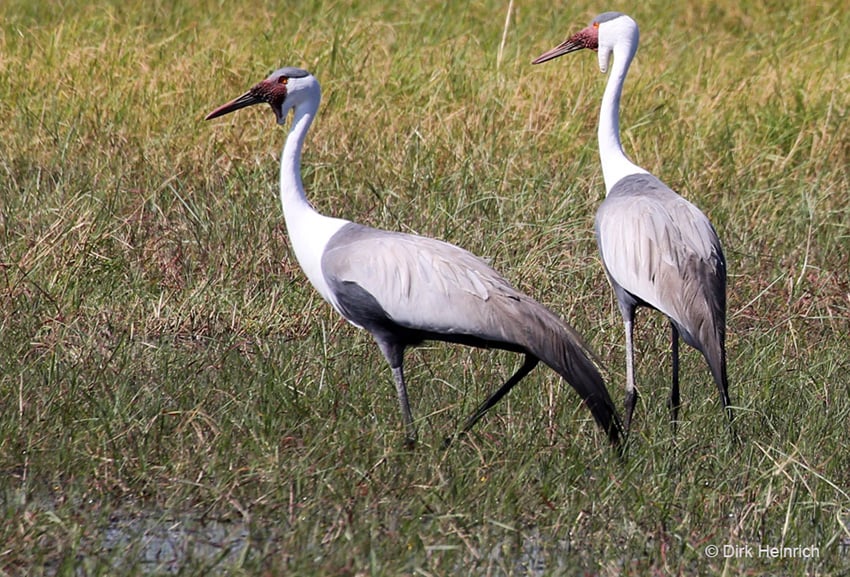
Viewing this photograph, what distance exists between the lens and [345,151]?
6.26 meters

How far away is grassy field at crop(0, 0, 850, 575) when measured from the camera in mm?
3383

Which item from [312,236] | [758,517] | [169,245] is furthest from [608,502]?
[169,245]

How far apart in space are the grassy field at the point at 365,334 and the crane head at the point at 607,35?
0.70 metres

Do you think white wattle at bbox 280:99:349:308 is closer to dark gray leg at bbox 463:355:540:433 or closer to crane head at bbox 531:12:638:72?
dark gray leg at bbox 463:355:540:433

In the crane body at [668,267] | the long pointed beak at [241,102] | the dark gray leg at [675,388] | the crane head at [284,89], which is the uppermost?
the crane head at [284,89]

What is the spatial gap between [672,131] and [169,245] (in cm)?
245

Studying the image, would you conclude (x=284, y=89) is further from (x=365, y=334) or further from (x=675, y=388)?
(x=675, y=388)

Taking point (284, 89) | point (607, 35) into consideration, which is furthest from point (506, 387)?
point (607, 35)

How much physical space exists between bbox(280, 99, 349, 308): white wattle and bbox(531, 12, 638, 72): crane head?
47.1 inches

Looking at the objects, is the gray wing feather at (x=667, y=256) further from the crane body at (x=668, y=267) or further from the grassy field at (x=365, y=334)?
the grassy field at (x=365, y=334)

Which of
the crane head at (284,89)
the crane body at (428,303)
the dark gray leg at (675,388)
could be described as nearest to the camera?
the crane body at (428,303)

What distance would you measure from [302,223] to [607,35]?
137 cm

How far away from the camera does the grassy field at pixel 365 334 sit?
11.1 ft

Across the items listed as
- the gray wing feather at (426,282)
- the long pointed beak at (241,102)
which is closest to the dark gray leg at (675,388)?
the gray wing feather at (426,282)
